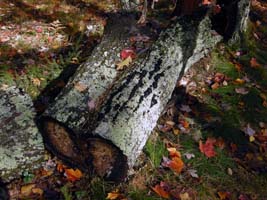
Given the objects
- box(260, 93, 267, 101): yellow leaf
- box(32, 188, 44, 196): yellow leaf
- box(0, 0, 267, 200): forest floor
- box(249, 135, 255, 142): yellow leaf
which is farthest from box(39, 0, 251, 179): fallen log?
box(260, 93, 267, 101): yellow leaf

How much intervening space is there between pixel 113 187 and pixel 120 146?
17.3 inches

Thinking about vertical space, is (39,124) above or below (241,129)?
above

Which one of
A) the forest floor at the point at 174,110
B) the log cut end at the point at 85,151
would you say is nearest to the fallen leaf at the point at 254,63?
the forest floor at the point at 174,110

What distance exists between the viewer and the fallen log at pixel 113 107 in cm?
320

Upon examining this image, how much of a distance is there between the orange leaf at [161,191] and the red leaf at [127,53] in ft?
4.52

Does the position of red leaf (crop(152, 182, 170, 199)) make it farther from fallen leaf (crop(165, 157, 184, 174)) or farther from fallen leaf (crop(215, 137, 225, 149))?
fallen leaf (crop(215, 137, 225, 149))

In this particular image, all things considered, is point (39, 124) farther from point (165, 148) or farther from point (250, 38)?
point (250, 38)

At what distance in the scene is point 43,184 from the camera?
334 centimetres

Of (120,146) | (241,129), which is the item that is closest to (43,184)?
(120,146)

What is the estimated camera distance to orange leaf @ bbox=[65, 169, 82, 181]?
11.1ft

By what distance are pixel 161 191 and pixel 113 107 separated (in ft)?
2.89

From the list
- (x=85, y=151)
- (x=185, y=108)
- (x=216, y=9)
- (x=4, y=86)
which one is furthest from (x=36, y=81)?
(x=216, y=9)

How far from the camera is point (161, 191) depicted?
11.1 ft

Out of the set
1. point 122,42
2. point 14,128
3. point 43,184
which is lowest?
point 43,184
